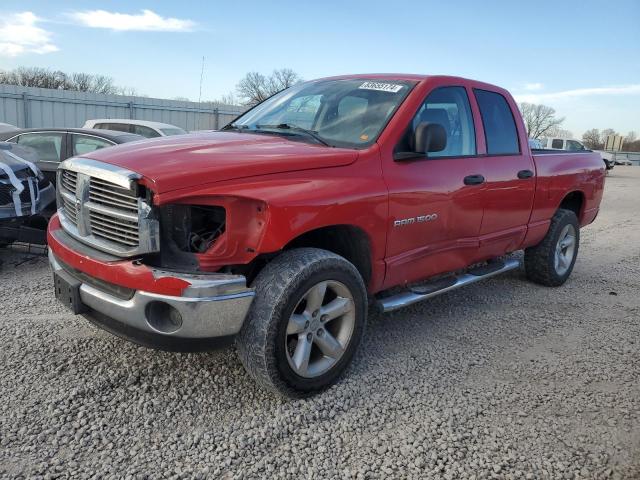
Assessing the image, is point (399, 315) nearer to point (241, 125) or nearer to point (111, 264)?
point (241, 125)

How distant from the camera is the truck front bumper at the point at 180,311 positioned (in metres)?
2.64

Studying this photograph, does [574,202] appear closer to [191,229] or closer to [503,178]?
[503,178]

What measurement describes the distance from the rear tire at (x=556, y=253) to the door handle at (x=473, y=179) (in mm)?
1835

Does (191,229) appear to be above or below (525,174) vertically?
below

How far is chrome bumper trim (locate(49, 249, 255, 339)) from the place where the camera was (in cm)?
263

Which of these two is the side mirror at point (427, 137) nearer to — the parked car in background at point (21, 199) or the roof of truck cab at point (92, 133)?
the parked car in background at point (21, 199)

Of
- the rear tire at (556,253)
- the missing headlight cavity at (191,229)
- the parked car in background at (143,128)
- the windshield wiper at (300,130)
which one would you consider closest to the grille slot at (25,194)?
the windshield wiper at (300,130)

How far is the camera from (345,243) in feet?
11.3

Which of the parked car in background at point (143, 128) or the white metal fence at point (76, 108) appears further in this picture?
the white metal fence at point (76, 108)

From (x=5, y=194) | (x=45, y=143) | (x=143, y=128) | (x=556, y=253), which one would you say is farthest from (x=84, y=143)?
(x=556, y=253)

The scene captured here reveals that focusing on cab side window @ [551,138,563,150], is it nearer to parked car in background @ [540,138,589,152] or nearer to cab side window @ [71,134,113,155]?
parked car in background @ [540,138,589,152]

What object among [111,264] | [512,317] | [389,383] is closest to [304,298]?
[389,383]

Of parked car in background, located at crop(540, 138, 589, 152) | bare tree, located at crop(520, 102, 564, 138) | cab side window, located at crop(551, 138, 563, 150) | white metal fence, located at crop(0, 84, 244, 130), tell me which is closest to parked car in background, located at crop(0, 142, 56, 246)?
white metal fence, located at crop(0, 84, 244, 130)

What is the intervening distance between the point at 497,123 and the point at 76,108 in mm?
18163
